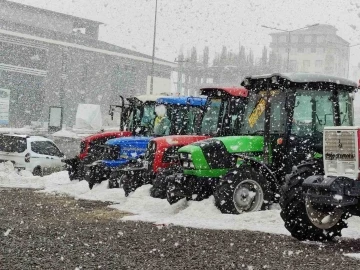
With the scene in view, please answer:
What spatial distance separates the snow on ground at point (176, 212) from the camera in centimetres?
1005

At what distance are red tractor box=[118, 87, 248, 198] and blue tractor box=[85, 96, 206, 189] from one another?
1.31 metres

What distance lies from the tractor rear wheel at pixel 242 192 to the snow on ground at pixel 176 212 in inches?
10.9

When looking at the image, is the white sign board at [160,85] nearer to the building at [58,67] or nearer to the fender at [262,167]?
the building at [58,67]

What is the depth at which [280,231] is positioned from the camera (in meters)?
9.55

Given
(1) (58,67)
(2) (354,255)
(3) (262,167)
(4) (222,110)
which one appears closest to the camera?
(2) (354,255)

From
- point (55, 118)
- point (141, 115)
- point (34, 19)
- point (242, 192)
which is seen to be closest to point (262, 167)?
point (242, 192)

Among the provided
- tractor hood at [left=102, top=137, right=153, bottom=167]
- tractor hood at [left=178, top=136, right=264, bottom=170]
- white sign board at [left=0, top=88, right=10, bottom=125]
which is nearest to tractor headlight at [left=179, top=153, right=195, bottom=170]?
tractor hood at [left=178, top=136, right=264, bottom=170]

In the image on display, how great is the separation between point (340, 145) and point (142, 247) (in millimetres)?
2885

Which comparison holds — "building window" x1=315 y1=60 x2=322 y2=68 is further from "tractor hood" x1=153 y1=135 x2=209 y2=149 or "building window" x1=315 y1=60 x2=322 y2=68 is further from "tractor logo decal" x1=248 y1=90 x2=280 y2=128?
"tractor logo decal" x1=248 y1=90 x2=280 y2=128

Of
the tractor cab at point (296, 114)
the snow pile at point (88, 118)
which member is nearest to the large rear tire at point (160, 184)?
the tractor cab at point (296, 114)

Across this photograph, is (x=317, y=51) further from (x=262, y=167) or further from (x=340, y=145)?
(x=340, y=145)

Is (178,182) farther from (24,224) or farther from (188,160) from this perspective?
(24,224)

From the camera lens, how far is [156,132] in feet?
54.6

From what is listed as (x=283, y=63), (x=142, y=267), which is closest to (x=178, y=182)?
(x=142, y=267)
